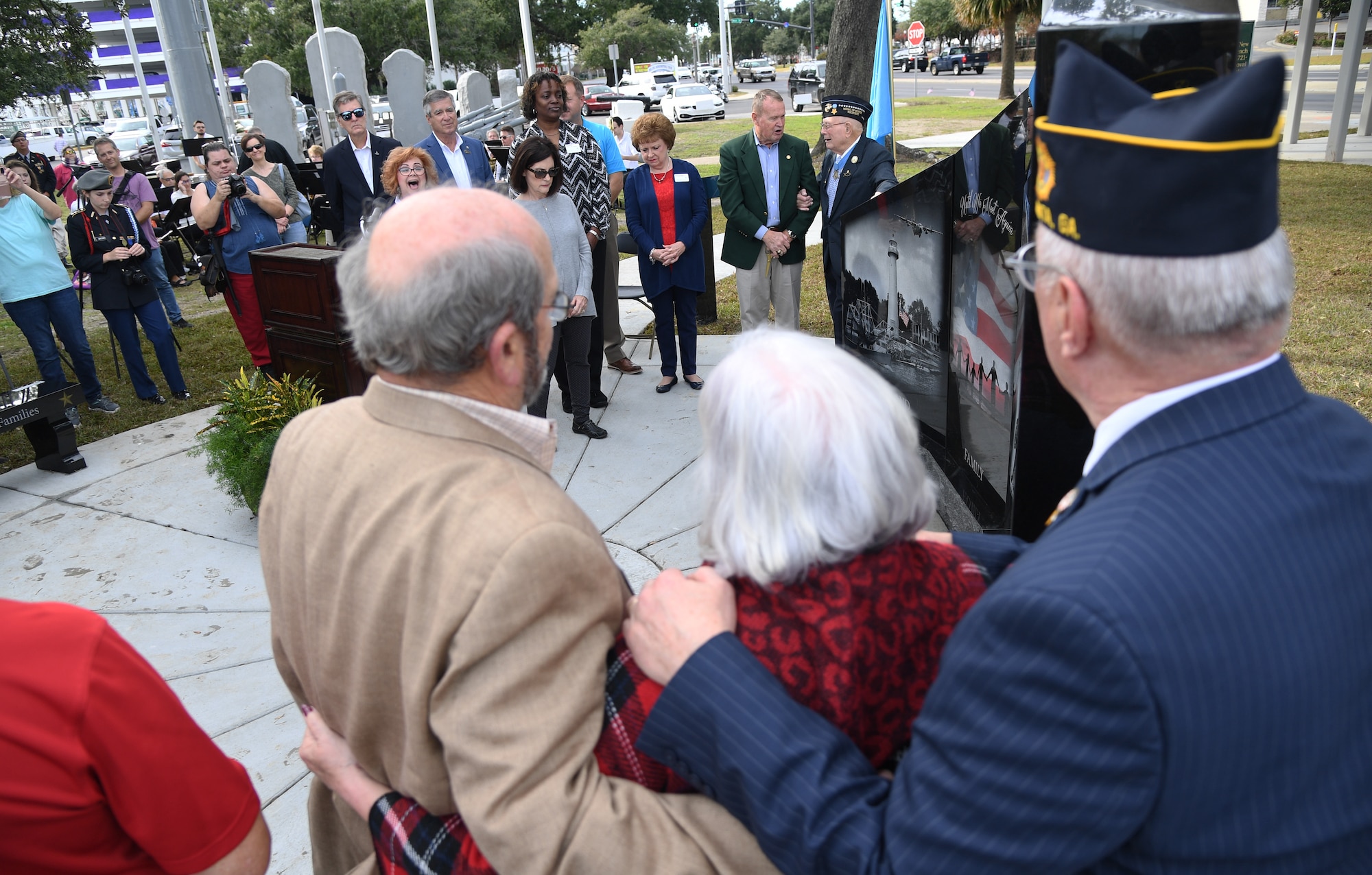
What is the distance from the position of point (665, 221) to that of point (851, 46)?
32.9 ft

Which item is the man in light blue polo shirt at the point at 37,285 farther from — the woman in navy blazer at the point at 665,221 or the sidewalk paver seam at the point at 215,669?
the woman in navy blazer at the point at 665,221

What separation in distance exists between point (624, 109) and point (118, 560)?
75.4 feet

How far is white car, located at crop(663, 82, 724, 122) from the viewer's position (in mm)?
35500

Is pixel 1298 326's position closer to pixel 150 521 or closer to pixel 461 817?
pixel 461 817

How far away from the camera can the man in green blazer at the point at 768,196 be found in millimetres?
6609

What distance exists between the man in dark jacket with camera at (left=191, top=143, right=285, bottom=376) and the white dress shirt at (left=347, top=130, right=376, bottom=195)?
100 cm

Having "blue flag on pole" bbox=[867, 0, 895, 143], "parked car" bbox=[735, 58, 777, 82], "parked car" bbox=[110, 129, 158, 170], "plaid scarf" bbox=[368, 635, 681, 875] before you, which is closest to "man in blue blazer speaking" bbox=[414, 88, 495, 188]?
"blue flag on pole" bbox=[867, 0, 895, 143]

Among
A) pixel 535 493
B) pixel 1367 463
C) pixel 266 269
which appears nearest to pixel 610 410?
pixel 266 269

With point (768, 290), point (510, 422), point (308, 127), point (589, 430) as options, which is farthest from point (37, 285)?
point (308, 127)

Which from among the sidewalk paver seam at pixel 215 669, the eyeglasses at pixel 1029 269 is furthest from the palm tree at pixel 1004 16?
the eyeglasses at pixel 1029 269

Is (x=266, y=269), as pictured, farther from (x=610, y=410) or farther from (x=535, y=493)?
(x=535, y=493)

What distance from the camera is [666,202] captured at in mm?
6469

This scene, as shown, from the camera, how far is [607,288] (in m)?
6.86

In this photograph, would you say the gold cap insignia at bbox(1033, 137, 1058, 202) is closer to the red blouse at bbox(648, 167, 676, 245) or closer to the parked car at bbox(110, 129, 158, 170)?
the red blouse at bbox(648, 167, 676, 245)
